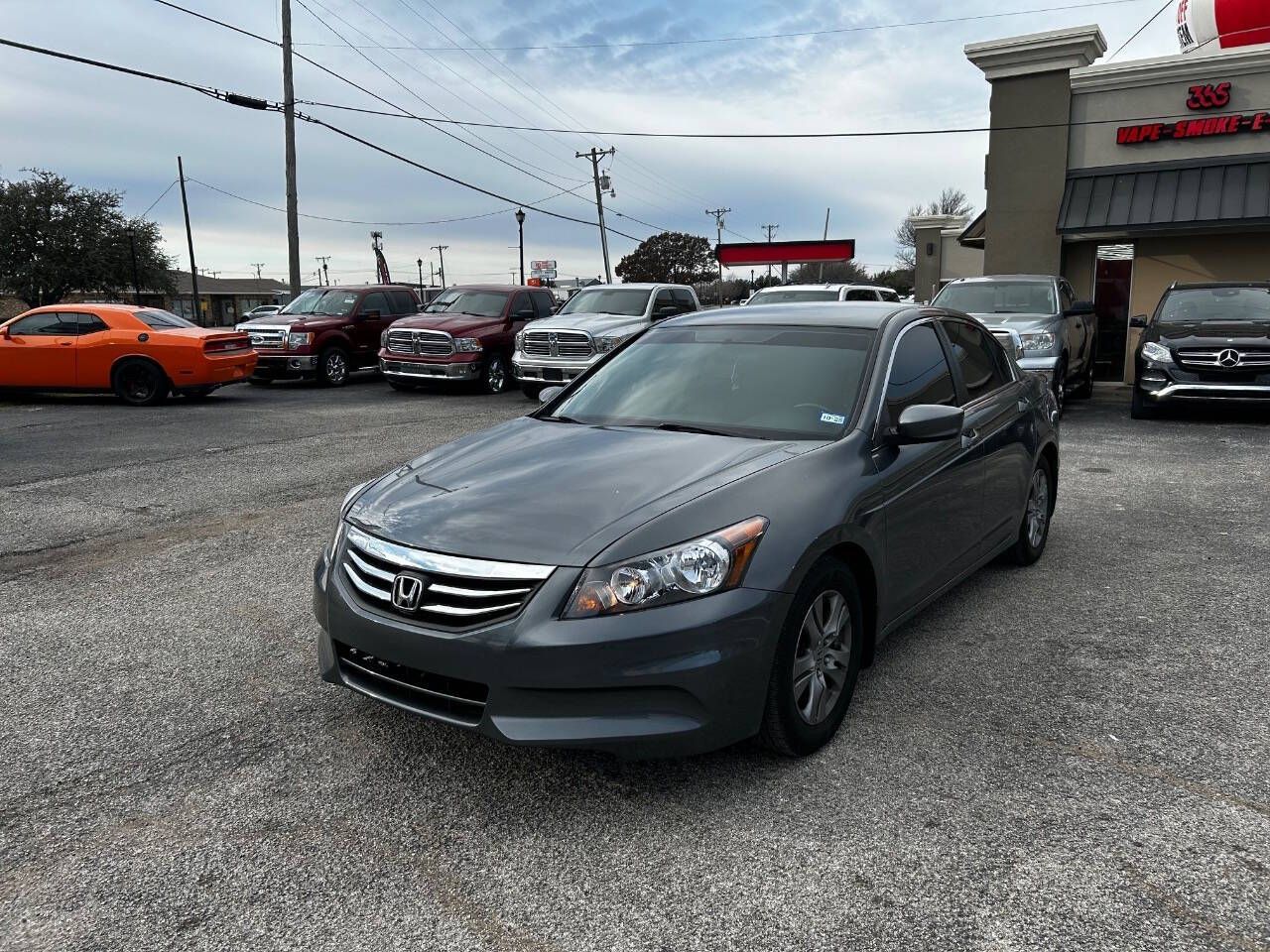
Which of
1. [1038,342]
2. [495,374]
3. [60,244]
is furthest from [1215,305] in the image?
[60,244]

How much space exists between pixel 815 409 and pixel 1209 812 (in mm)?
1933

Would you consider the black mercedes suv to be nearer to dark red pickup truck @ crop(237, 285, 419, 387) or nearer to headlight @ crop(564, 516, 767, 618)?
headlight @ crop(564, 516, 767, 618)

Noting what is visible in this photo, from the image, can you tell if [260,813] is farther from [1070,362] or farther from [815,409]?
[1070,362]

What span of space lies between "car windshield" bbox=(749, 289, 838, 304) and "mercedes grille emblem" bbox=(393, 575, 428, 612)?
11541 millimetres

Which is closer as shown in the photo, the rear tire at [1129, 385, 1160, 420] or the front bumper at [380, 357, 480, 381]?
the rear tire at [1129, 385, 1160, 420]

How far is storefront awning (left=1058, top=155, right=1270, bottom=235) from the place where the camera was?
54.0ft

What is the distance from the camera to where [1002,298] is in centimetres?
1350

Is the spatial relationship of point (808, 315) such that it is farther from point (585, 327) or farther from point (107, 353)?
point (107, 353)

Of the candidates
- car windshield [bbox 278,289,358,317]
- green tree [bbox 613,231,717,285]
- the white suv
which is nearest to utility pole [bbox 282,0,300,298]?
car windshield [bbox 278,289,358,317]

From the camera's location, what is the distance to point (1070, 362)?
13430 millimetres

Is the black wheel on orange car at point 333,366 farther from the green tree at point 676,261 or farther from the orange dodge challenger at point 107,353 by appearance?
the green tree at point 676,261

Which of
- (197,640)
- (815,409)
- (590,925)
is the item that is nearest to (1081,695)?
(815,409)

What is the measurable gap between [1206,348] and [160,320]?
14849 millimetres

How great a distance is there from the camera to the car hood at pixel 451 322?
55.1 ft
